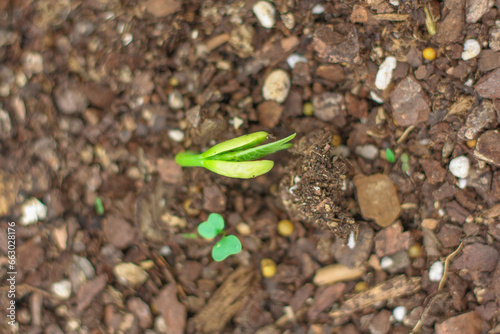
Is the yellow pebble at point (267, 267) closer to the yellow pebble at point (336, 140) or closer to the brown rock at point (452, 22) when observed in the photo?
the yellow pebble at point (336, 140)

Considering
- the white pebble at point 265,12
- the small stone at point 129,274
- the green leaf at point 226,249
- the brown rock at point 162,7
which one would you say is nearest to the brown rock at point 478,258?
the green leaf at point 226,249

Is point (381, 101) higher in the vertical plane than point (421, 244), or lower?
higher

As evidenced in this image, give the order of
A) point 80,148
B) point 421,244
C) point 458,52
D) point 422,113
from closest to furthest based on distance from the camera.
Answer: point 458,52, point 422,113, point 421,244, point 80,148

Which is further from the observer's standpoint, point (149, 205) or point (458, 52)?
point (149, 205)

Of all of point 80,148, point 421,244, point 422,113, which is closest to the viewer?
point 422,113

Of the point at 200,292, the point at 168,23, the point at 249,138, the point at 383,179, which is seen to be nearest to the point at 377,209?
the point at 383,179

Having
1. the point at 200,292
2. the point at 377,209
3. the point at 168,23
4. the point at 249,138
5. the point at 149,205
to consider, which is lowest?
the point at 200,292

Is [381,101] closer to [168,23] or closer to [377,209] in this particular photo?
[377,209]
